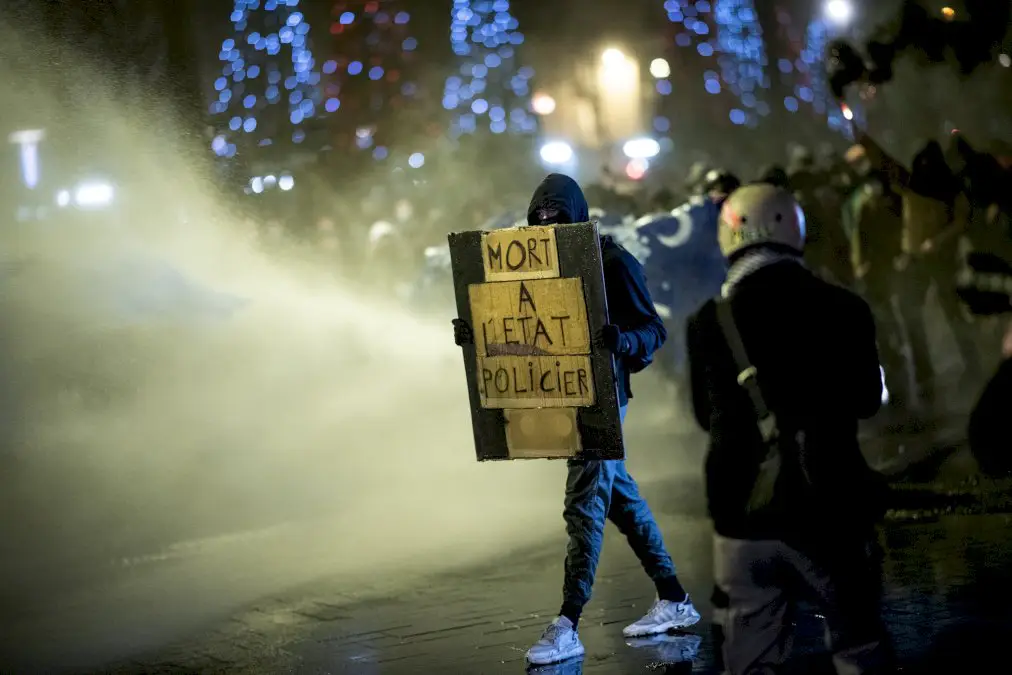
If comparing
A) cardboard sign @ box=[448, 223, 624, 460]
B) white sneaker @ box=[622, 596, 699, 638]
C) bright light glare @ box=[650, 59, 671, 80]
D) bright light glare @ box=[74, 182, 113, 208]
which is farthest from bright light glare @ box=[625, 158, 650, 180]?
white sneaker @ box=[622, 596, 699, 638]

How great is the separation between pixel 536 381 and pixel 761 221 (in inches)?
63.0

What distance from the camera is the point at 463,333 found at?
500cm

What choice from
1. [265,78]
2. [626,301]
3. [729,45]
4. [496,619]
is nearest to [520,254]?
[626,301]

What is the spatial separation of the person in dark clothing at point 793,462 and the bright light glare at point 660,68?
6.47 m

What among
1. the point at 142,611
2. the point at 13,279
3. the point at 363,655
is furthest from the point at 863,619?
the point at 13,279

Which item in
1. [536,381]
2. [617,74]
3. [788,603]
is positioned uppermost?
[617,74]

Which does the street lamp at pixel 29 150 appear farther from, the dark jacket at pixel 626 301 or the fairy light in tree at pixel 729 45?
the fairy light in tree at pixel 729 45

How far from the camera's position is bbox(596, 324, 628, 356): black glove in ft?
15.4

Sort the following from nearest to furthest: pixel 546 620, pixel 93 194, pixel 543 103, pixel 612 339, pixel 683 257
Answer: pixel 612 339 → pixel 546 620 → pixel 93 194 → pixel 543 103 → pixel 683 257

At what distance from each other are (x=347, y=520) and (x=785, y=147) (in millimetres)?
4652

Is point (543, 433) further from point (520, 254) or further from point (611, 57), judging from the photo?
point (611, 57)

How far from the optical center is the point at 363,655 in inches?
205

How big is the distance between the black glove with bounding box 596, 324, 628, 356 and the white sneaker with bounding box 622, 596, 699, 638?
1175 mm

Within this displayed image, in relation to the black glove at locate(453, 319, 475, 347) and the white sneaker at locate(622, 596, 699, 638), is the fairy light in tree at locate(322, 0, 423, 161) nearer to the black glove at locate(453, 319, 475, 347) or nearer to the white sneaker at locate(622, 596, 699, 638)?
the black glove at locate(453, 319, 475, 347)
